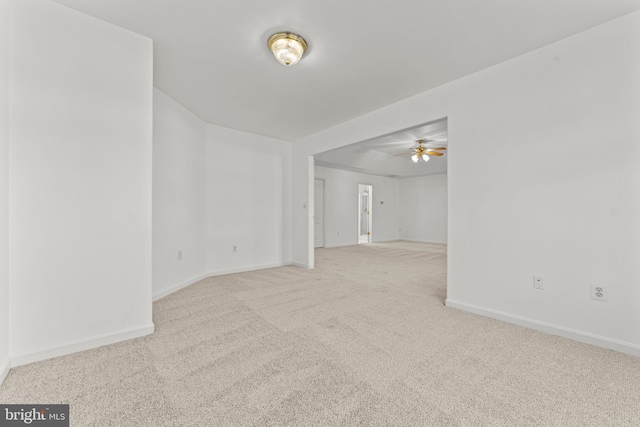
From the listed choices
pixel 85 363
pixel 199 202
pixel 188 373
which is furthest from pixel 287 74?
pixel 85 363

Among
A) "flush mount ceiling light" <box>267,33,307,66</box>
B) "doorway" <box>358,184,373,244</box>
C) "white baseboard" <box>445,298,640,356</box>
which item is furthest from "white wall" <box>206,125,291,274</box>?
"doorway" <box>358,184,373,244</box>

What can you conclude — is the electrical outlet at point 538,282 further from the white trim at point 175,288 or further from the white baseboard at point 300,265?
the white trim at point 175,288

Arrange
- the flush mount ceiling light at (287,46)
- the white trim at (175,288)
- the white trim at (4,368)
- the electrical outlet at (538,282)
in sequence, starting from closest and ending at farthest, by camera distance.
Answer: the white trim at (4,368), the flush mount ceiling light at (287,46), the electrical outlet at (538,282), the white trim at (175,288)

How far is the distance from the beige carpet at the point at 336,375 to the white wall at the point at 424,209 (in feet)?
23.2

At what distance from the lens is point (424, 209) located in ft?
31.3

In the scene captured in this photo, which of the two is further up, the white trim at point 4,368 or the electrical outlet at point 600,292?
the electrical outlet at point 600,292

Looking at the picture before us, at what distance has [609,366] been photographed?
5.72 ft

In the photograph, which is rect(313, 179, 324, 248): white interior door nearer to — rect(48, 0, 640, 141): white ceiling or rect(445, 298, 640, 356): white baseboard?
rect(48, 0, 640, 141): white ceiling

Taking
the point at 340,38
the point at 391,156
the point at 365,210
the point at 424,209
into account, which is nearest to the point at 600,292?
the point at 340,38

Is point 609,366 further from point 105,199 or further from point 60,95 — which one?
point 60,95

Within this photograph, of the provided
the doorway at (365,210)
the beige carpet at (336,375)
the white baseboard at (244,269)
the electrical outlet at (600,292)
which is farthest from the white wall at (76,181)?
the doorway at (365,210)

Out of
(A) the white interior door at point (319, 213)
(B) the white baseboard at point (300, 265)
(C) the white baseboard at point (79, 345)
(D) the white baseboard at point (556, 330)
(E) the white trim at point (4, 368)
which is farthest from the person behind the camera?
(A) the white interior door at point (319, 213)

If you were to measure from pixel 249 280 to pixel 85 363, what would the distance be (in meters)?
2.30

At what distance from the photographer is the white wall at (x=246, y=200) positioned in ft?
14.3
